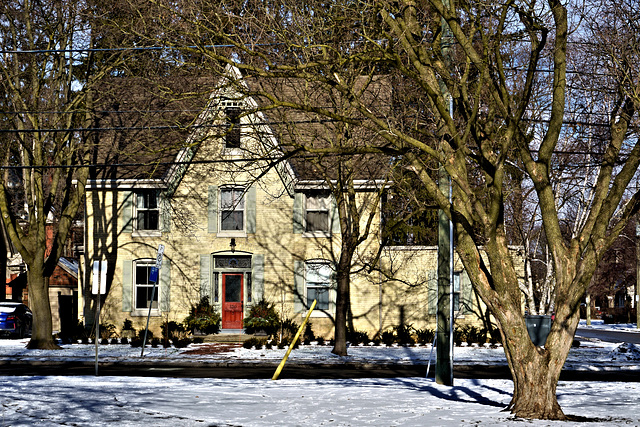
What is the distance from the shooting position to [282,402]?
484 inches

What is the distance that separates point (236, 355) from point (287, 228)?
25.0 ft

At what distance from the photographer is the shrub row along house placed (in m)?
31.1

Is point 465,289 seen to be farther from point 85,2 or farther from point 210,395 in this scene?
point 210,395

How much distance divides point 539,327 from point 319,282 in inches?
672

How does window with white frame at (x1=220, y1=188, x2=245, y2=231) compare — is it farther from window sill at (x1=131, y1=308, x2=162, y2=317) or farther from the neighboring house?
the neighboring house

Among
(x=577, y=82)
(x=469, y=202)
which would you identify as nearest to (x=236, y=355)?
(x=577, y=82)

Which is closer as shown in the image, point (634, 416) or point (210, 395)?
point (634, 416)

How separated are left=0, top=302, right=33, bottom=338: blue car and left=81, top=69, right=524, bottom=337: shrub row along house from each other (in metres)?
3.27

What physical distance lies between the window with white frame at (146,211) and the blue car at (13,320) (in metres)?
6.27

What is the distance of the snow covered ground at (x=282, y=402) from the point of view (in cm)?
1051

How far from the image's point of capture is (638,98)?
473 inches

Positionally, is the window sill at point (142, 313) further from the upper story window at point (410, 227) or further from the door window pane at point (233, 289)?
the upper story window at point (410, 227)

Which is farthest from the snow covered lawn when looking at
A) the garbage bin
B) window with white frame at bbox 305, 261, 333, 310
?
window with white frame at bbox 305, 261, 333, 310

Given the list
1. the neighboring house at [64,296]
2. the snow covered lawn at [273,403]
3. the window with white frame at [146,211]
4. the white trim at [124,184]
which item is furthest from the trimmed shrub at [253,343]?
the snow covered lawn at [273,403]
